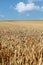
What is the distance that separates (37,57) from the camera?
5.70 m

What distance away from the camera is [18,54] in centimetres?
582

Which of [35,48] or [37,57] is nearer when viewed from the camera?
[37,57]

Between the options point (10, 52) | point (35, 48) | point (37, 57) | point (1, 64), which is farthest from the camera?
point (35, 48)

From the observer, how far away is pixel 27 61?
17.6 ft

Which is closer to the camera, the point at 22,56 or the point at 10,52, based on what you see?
the point at 22,56

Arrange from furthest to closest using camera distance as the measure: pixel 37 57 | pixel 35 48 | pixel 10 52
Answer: pixel 35 48, pixel 10 52, pixel 37 57

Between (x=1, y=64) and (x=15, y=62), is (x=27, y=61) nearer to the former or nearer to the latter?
(x=15, y=62)

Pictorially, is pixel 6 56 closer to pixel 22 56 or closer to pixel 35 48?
pixel 22 56

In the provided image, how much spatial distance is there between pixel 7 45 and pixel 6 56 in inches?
43.3

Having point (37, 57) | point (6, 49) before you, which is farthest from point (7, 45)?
point (37, 57)

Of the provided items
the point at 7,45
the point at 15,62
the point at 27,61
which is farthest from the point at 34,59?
the point at 7,45

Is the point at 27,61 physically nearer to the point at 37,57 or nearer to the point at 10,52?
the point at 37,57

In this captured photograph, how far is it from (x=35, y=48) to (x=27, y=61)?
1.21 metres

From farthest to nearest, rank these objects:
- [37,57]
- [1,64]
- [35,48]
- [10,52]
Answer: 1. [35,48]
2. [10,52]
3. [37,57]
4. [1,64]
